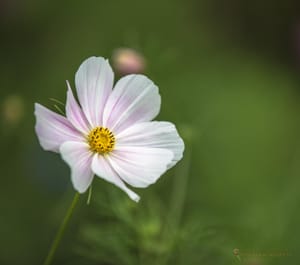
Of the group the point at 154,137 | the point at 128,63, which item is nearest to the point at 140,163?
the point at 154,137

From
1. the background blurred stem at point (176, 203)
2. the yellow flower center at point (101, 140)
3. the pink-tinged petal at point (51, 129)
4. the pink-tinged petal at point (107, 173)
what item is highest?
the pink-tinged petal at point (51, 129)

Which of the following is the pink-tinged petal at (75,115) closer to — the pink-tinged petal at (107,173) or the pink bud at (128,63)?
the pink-tinged petal at (107,173)

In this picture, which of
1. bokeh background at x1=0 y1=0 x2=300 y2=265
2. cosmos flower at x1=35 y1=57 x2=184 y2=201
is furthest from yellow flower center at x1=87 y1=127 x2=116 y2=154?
bokeh background at x1=0 y1=0 x2=300 y2=265

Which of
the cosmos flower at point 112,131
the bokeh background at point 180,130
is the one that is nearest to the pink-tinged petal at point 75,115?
the cosmos flower at point 112,131

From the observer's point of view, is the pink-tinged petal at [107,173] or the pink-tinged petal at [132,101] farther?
the pink-tinged petal at [132,101]

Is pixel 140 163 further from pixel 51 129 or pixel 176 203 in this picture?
pixel 176 203

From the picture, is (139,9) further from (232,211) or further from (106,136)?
(106,136)
